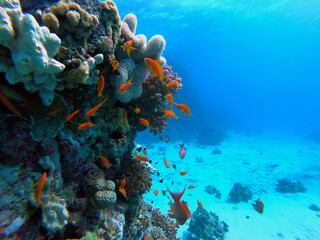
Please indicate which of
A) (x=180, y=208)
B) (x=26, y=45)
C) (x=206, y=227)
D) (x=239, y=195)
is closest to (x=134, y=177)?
(x=180, y=208)

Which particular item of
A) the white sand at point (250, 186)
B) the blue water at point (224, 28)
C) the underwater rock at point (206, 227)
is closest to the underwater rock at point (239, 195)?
the white sand at point (250, 186)

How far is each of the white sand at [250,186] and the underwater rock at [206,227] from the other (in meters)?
0.45

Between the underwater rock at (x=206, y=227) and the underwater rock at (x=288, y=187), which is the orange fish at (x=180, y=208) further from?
the underwater rock at (x=288, y=187)

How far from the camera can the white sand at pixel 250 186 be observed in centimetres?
994

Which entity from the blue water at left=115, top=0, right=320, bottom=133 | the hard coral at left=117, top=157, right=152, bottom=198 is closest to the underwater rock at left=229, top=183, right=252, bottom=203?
the hard coral at left=117, top=157, right=152, bottom=198

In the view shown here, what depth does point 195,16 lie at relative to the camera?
95.0ft

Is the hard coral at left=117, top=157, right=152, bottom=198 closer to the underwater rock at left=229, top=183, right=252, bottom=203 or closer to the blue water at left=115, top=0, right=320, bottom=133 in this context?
the underwater rock at left=229, top=183, right=252, bottom=203

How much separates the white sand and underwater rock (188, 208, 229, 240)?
0.45 metres

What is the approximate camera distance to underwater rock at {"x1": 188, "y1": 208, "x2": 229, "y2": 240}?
29.1 ft

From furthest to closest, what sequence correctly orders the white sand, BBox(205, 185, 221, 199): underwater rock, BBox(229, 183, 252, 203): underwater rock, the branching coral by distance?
BBox(205, 185, 221, 199): underwater rock < BBox(229, 183, 252, 203): underwater rock < the white sand < the branching coral

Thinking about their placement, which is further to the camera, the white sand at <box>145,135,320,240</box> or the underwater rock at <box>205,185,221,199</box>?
the underwater rock at <box>205,185,221,199</box>

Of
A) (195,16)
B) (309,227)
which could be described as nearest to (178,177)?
(309,227)

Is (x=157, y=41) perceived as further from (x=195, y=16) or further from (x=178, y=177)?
(x=195, y=16)

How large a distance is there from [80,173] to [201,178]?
46.5 ft
